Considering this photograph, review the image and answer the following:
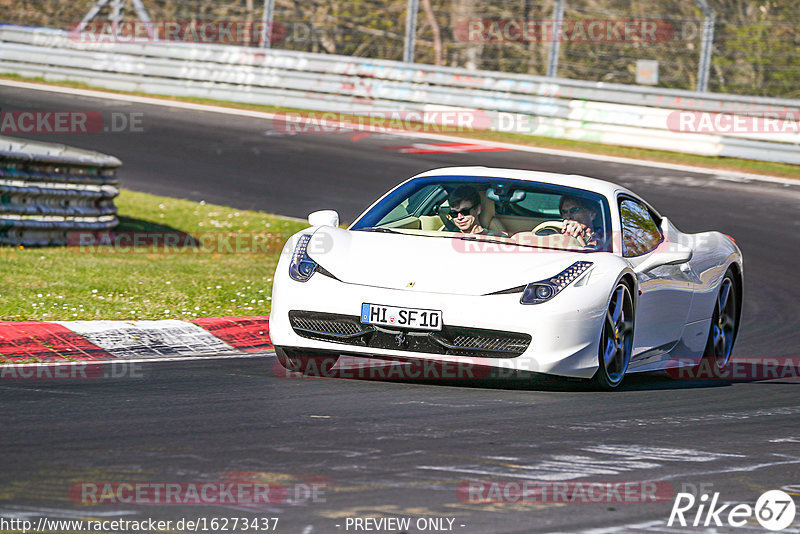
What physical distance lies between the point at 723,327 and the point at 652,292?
1.61 m

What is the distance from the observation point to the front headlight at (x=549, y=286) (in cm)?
697

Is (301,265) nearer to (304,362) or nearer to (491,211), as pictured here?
(304,362)

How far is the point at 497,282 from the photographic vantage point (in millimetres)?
6984

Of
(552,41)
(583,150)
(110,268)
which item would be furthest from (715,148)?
(110,268)

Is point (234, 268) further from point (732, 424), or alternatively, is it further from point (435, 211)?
point (732, 424)

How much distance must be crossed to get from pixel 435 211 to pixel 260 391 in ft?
6.46

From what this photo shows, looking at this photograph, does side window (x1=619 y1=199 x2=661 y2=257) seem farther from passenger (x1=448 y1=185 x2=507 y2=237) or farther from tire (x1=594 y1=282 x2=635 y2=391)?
passenger (x1=448 y1=185 x2=507 y2=237)

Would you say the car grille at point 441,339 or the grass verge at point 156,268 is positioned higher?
the car grille at point 441,339

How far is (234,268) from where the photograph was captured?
12.0 m

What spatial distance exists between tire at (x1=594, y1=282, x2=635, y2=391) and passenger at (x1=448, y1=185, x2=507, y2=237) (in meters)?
0.92

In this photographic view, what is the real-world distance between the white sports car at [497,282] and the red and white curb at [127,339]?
1115mm

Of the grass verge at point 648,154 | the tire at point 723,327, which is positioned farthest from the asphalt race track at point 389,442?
the grass verge at point 648,154

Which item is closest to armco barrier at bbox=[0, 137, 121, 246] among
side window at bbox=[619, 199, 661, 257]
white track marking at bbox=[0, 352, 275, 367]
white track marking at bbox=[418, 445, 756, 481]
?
white track marking at bbox=[0, 352, 275, 367]

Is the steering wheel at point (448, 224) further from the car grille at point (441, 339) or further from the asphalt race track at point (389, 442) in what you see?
the car grille at point (441, 339)
